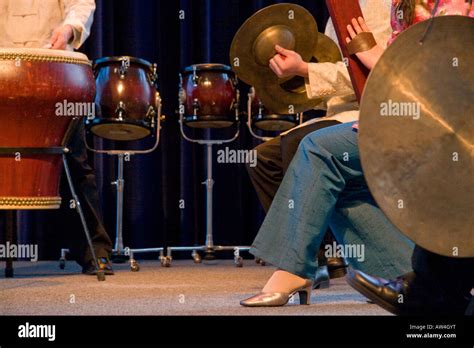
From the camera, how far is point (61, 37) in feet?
11.4

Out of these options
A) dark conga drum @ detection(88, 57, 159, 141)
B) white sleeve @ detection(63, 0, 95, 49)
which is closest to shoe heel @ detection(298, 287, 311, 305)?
white sleeve @ detection(63, 0, 95, 49)

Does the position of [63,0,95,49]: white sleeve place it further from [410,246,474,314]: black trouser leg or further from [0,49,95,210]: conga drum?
[410,246,474,314]: black trouser leg

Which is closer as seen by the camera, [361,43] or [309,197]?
Result: [361,43]

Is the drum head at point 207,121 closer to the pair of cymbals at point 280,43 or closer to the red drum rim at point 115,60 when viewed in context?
the red drum rim at point 115,60

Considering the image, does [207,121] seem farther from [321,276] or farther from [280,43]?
[280,43]

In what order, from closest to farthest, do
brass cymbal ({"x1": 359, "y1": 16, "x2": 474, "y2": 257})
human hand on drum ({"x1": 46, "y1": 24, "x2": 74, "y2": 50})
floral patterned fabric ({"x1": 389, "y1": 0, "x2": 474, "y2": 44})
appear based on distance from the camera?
brass cymbal ({"x1": 359, "y1": 16, "x2": 474, "y2": 257}), floral patterned fabric ({"x1": 389, "y1": 0, "x2": 474, "y2": 44}), human hand on drum ({"x1": 46, "y1": 24, "x2": 74, "y2": 50})

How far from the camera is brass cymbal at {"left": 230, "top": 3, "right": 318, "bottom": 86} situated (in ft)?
8.92

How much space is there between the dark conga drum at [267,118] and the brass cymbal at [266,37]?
1849 mm

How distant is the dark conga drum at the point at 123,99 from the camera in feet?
13.7

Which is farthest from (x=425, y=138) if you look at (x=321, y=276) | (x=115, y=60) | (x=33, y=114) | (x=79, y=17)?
(x=115, y=60)

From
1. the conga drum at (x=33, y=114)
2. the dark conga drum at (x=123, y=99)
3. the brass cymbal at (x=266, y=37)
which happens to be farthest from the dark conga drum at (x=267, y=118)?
the brass cymbal at (x=266, y=37)

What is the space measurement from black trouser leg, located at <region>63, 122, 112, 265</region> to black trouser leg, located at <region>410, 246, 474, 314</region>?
2.08 m

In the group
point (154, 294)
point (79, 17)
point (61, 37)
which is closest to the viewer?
point (154, 294)

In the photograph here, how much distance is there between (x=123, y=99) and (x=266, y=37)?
5.30 feet
